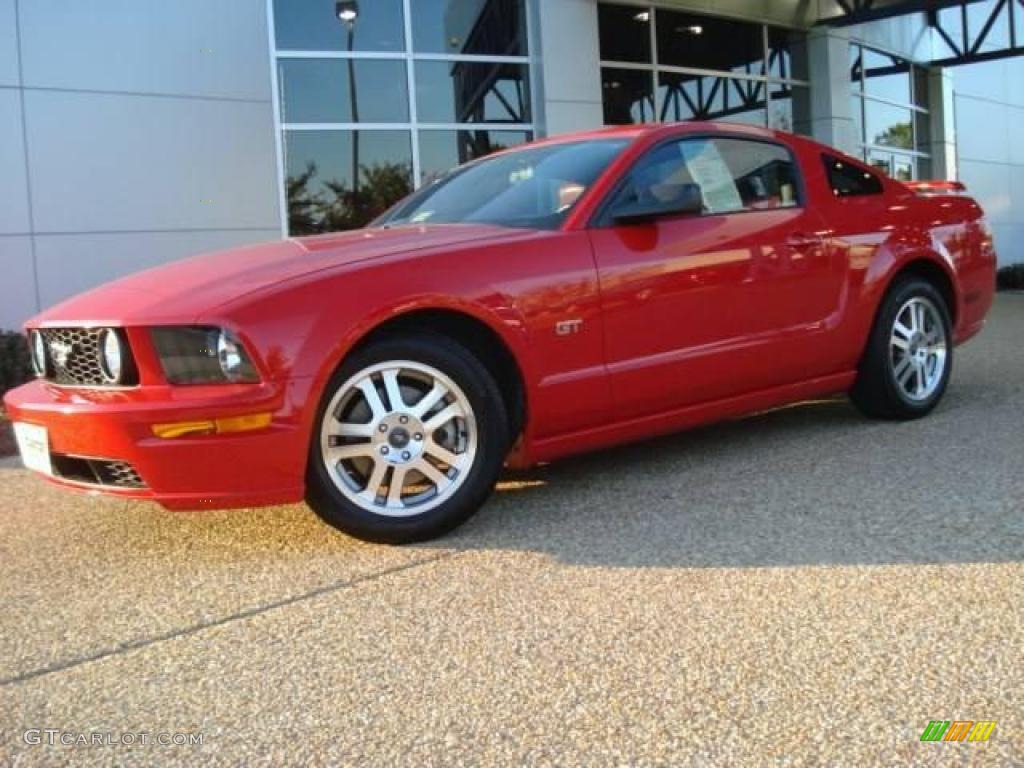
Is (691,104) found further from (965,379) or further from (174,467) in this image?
(174,467)

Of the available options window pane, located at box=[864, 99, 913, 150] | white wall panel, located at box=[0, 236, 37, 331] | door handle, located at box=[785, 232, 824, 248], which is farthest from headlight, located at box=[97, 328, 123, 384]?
window pane, located at box=[864, 99, 913, 150]

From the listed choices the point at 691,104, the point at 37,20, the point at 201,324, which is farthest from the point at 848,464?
the point at 691,104

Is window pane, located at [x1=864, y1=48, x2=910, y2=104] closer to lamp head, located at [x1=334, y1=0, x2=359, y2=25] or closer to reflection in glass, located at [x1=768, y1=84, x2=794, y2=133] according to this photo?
reflection in glass, located at [x1=768, y1=84, x2=794, y2=133]

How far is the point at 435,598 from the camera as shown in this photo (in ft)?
10.5

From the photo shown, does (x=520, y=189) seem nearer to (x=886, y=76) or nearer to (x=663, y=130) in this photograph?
(x=663, y=130)

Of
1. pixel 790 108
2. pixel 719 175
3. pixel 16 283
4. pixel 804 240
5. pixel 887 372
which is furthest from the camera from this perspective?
pixel 790 108

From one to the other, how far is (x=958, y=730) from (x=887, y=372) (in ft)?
10.9

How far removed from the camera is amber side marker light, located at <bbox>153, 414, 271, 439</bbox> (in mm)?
3332

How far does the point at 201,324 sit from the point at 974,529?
274 cm

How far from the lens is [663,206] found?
4266 mm

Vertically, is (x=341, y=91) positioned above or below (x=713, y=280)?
above

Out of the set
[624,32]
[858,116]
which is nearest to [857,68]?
[858,116]

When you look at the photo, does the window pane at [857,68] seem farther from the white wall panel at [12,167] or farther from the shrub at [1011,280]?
the white wall panel at [12,167]

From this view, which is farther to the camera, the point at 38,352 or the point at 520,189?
the point at 520,189
